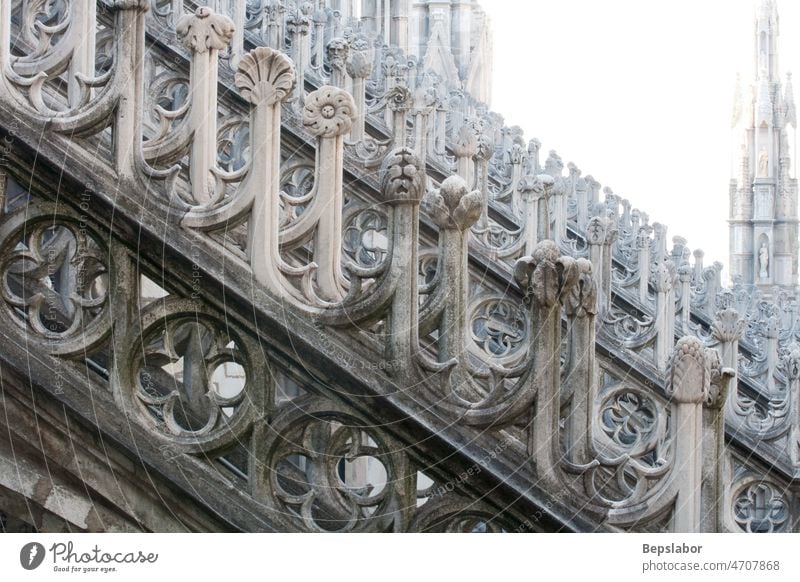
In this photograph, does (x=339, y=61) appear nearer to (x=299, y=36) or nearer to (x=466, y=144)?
(x=299, y=36)

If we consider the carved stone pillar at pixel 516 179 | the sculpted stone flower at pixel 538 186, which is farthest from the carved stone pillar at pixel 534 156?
the sculpted stone flower at pixel 538 186

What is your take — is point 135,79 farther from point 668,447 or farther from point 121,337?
point 668,447

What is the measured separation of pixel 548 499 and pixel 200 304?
1.30 m

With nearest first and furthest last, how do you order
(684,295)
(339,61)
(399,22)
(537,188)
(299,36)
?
1. (537,188)
2. (339,61)
3. (299,36)
4. (684,295)
5. (399,22)

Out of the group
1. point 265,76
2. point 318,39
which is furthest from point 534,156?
point 265,76

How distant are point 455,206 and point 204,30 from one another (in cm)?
105

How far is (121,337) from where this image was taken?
20.1 ft

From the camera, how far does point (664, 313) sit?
15.4m

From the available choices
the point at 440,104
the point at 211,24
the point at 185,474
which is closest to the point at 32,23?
the point at 211,24

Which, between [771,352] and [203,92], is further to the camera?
[771,352]

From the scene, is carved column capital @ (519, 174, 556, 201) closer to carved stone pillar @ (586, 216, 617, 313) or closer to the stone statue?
carved stone pillar @ (586, 216, 617, 313)

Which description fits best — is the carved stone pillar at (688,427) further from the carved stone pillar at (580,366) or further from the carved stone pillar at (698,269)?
the carved stone pillar at (698,269)

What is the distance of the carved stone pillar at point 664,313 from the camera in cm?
1494

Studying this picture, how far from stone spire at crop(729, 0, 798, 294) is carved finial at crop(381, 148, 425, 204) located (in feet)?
98.6
